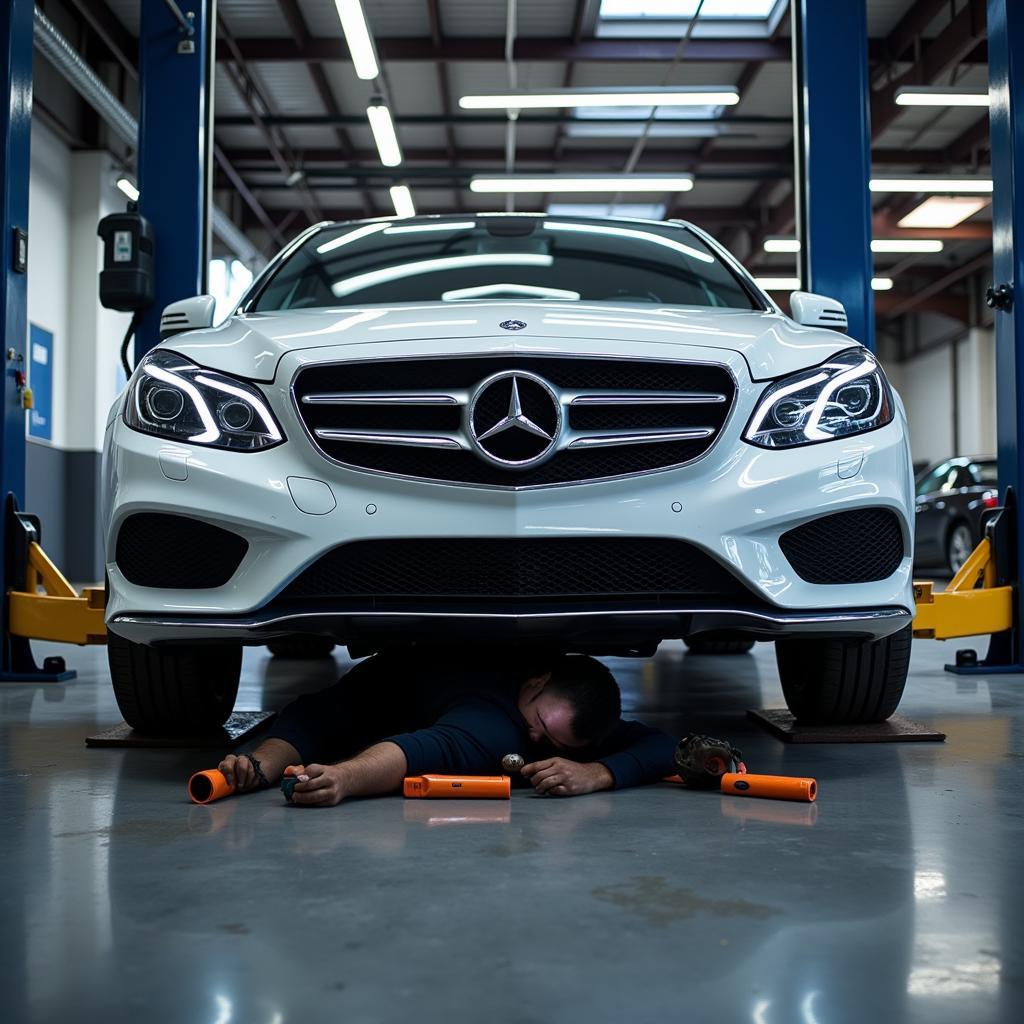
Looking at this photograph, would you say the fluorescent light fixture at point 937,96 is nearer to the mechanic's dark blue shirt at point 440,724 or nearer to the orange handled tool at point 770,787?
the mechanic's dark blue shirt at point 440,724

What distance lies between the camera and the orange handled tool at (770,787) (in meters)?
2.30

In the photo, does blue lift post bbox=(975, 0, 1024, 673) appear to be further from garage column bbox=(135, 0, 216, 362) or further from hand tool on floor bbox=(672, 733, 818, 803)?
garage column bbox=(135, 0, 216, 362)

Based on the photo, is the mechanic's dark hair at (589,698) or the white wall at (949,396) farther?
the white wall at (949,396)

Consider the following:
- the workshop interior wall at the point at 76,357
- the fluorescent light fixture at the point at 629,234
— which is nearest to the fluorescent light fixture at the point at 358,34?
the fluorescent light fixture at the point at 629,234

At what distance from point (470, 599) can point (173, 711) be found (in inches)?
39.4

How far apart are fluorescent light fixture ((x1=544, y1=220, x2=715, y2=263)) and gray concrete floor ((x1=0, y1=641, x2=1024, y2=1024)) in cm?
176

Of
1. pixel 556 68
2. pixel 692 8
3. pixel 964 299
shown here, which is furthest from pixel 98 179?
pixel 964 299

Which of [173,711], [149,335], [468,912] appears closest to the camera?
[468,912]

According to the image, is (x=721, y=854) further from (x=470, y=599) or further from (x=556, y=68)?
(x=556, y=68)

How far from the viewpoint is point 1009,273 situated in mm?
4895

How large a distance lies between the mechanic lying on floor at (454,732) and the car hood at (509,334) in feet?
2.33

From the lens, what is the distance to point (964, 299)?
23.9m

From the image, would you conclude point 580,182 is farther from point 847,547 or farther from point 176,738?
point 847,547

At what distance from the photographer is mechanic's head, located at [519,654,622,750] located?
2518mm
